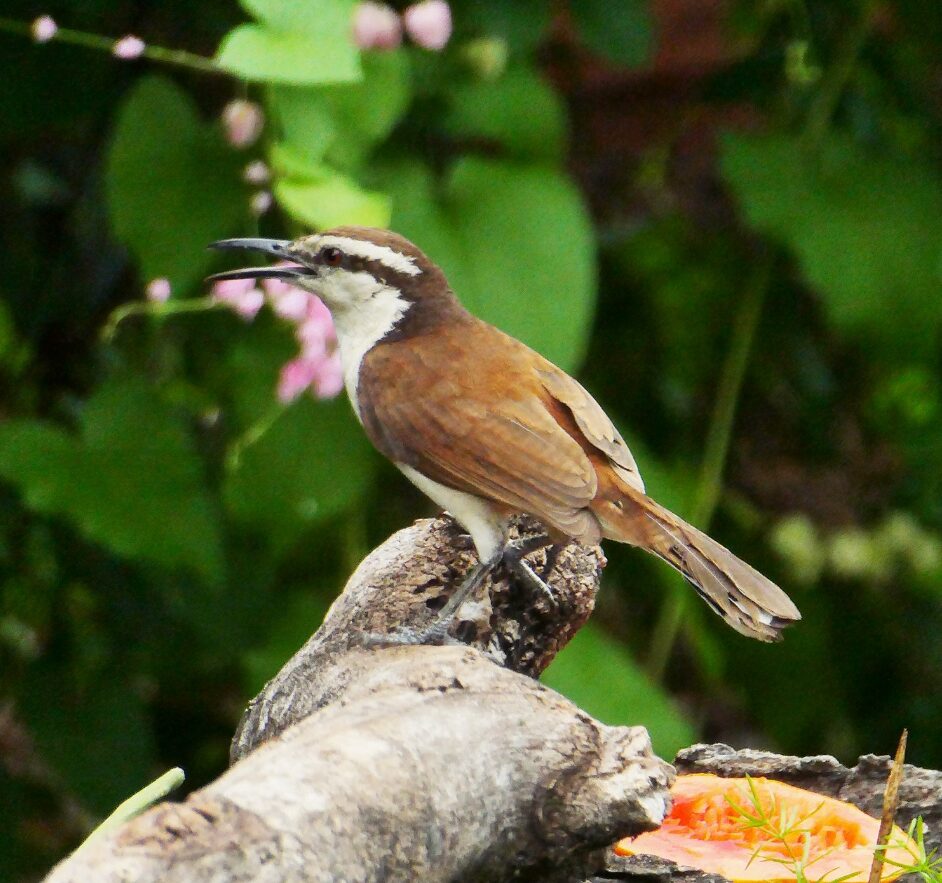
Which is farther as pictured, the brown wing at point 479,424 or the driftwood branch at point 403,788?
the brown wing at point 479,424

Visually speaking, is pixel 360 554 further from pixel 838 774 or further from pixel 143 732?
pixel 838 774

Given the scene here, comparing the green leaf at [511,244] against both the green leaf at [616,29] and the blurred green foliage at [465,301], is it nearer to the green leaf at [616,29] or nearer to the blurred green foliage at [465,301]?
the blurred green foliage at [465,301]

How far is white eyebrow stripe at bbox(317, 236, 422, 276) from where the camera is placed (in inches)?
135

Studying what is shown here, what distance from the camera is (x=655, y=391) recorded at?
5.30 m

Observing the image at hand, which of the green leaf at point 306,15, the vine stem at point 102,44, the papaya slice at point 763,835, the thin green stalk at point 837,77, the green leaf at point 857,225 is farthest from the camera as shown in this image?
the thin green stalk at point 837,77

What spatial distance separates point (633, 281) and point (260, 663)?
5.97ft

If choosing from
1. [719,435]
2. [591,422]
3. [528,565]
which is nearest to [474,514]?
[528,565]

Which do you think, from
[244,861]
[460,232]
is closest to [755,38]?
[460,232]

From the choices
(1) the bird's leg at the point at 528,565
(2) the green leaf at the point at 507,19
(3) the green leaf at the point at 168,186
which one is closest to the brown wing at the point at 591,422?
(1) the bird's leg at the point at 528,565

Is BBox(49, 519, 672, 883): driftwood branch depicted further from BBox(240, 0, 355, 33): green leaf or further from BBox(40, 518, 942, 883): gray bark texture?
BBox(240, 0, 355, 33): green leaf

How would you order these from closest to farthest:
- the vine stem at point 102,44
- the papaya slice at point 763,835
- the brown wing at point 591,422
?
1. the papaya slice at point 763,835
2. the brown wing at point 591,422
3. the vine stem at point 102,44

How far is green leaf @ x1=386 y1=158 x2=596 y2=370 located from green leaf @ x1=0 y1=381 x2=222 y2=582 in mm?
768

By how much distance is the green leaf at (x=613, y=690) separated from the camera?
13.6ft

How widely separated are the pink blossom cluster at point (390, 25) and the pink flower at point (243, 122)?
287mm
